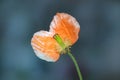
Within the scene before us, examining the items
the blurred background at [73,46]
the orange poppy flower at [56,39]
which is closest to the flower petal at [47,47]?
the orange poppy flower at [56,39]

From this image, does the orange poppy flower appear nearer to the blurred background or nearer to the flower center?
the flower center

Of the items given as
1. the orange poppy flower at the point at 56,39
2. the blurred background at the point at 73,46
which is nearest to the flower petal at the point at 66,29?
the orange poppy flower at the point at 56,39

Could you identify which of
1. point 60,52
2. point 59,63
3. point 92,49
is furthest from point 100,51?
point 60,52

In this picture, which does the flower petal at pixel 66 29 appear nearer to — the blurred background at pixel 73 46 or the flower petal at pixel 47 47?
the flower petal at pixel 47 47

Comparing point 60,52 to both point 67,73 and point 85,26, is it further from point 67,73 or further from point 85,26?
point 85,26

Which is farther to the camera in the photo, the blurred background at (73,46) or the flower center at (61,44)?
the blurred background at (73,46)
